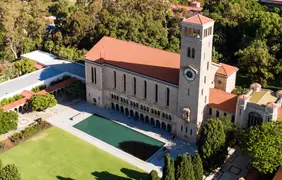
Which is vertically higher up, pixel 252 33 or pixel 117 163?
pixel 252 33

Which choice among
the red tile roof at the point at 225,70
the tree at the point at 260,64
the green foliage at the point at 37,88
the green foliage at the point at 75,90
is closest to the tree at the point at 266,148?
the red tile roof at the point at 225,70

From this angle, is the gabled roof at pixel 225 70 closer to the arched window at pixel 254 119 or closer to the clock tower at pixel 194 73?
the clock tower at pixel 194 73

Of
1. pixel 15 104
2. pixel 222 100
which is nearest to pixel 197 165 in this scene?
pixel 222 100

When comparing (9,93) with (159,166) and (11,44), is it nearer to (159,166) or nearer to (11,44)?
(11,44)

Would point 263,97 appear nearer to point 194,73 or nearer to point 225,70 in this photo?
point 225,70

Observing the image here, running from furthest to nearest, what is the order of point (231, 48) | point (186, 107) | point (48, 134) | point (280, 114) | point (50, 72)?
point (231, 48)
point (50, 72)
point (48, 134)
point (186, 107)
point (280, 114)

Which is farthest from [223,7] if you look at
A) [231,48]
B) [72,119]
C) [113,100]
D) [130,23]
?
[72,119]

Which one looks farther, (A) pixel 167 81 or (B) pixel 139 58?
(B) pixel 139 58

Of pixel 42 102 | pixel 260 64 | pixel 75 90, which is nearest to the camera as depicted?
pixel 42 102

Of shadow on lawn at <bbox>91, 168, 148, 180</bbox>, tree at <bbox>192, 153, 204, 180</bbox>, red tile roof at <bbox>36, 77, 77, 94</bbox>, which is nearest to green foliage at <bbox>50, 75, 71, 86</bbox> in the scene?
red tile roof at <bbox>36, 77, 77, 94</bbox>
